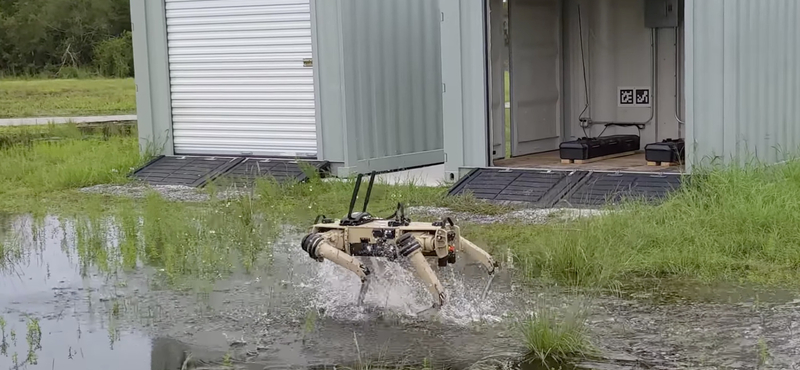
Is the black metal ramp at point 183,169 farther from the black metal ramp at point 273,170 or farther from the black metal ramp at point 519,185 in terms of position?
the black metal ramp at point 519,185

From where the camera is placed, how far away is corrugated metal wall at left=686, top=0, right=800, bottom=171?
9.94 meters

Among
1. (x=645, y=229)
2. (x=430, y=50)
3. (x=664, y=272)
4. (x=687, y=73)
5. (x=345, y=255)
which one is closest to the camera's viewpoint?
(x=345, y=255)

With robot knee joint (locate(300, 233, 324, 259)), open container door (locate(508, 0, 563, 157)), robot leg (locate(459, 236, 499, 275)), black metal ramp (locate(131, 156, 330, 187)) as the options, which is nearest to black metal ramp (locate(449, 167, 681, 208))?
open container door (locate(508, 0, 563, 157))

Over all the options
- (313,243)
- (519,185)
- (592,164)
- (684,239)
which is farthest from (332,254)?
(592,164)

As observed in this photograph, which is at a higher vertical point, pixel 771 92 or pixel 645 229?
pixel 771 92

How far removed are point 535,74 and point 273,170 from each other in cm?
302

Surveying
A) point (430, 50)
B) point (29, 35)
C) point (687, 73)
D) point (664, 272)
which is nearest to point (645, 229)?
point (664, 272)

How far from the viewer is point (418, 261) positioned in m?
6.41

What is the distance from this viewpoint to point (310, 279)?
7.93 meters

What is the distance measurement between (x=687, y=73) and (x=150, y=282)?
4841 mm

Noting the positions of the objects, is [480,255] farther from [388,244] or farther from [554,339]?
[554,339]

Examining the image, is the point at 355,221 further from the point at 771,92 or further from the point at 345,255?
the point at 771,92

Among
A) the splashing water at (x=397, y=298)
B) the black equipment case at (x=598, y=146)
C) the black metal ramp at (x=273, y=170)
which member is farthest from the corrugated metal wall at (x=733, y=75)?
the black metal ramp at (x=273, y=170)

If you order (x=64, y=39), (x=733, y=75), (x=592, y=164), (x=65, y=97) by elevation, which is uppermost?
(x=64, y=39)
